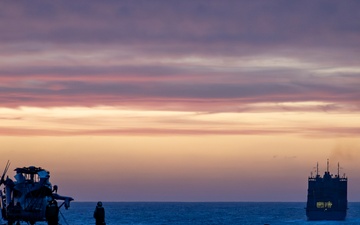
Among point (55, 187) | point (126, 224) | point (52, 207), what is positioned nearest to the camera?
point (52, 207)

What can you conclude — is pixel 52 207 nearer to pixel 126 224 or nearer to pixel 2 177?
pixel 2 177

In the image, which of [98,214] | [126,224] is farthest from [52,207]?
[126,224]

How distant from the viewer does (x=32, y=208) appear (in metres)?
102

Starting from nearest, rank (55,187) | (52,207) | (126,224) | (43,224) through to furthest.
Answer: (52,207), (55,187), (43,224), (126,224)

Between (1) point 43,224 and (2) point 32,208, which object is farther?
(1) point 43,224

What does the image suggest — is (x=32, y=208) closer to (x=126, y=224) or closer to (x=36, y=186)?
(x=36, y=186)

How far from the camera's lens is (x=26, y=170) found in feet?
338

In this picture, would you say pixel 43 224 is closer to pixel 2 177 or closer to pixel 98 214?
pixel 2 177

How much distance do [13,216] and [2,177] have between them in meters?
4.67

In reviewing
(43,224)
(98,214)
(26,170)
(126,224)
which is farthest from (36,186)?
(126,224)

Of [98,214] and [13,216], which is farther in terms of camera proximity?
[13,216]

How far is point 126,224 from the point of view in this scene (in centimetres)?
19988

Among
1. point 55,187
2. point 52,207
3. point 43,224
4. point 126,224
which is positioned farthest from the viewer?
point 126,224

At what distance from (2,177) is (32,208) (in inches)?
216
